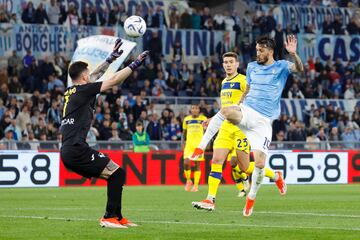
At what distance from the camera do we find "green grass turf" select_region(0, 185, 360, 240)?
12.0 meters

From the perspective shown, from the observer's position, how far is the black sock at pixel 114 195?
41.9ft

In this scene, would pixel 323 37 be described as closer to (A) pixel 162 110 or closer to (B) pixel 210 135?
(A) pixel 162 110

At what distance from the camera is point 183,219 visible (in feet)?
47.2

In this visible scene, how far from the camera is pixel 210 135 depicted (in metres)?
17.8

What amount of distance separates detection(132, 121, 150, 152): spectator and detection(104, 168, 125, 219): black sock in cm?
1698

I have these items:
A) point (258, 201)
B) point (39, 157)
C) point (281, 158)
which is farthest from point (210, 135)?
point (281, 158)

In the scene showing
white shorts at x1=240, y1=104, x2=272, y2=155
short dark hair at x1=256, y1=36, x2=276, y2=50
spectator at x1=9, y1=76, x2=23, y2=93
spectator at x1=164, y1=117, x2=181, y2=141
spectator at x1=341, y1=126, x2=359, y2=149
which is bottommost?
spectator at x1=341, y1=126, x2=359, y2=149

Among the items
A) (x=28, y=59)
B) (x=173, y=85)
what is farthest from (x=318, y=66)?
(x=28, y=59)

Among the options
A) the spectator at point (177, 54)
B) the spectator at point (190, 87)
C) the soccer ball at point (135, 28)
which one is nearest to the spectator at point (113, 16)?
the spectator at point (177, 54)

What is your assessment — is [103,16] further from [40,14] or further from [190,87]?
[190,87]

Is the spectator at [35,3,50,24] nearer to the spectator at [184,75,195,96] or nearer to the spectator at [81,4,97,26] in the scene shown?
the spectator at [81,4,97,26]

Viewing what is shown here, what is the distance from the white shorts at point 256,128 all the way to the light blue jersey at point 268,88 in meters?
0.14

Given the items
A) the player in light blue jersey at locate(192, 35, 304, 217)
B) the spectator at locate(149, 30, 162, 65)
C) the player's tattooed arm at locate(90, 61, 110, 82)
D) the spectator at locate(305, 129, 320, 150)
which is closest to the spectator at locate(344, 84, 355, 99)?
the spectator at locate(305, 129, 320, 150)

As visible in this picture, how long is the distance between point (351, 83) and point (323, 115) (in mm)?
3400
